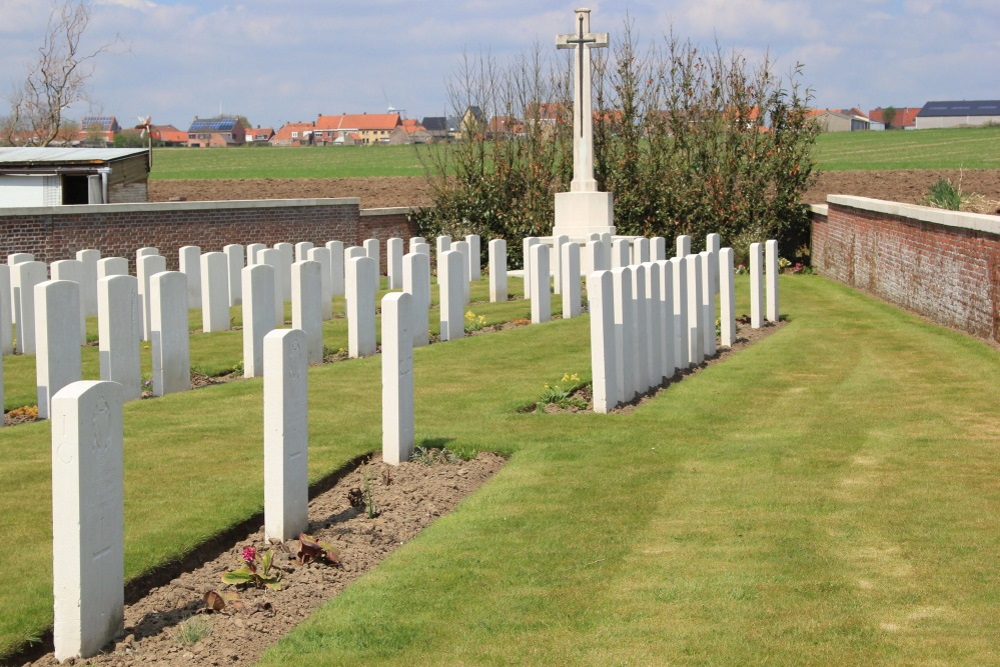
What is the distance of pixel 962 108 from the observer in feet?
438

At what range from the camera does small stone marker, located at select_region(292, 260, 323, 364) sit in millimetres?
11469

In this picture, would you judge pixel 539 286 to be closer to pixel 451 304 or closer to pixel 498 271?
pixel 451 304

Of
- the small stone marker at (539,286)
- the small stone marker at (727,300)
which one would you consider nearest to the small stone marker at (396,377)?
the small stone marker at (727,300)

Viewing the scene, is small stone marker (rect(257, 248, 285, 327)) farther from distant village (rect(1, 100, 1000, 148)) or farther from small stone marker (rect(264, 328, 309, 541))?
distant village (rect(1, 100, 1000, 148))

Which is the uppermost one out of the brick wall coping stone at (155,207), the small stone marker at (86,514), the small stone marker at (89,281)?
the brick wall coping stone at (155,207)

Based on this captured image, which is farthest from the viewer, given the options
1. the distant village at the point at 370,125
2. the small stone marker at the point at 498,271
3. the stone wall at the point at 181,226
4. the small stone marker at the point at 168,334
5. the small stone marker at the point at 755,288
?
the distant village at the point at 370,125

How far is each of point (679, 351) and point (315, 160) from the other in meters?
63.5

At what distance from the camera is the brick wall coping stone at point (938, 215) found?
38.1 feet

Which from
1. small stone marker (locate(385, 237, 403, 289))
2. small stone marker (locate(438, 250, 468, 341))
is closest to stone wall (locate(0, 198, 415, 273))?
small stone marker (locate(385, 237, 403, 289))

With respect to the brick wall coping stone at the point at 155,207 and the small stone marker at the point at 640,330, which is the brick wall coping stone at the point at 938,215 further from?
the brick wall coping stone at the point at 155,207

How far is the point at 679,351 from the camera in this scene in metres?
10.6

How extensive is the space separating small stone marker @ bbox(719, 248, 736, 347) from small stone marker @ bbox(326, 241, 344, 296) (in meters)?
6.95

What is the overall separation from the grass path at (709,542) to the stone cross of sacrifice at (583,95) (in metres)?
11.5

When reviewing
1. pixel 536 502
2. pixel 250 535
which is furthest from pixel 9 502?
pixel 536 502
